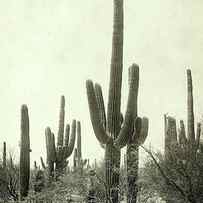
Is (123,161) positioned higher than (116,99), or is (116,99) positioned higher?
(116,99)

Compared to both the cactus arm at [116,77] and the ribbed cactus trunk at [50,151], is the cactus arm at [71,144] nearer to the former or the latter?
the ribbed cactus trunk at [50,151]

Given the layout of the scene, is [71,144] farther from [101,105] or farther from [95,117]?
[95,117]

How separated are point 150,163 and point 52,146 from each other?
10.7 metres

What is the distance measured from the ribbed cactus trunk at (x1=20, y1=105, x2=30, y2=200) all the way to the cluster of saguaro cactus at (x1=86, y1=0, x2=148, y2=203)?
5.88 meters

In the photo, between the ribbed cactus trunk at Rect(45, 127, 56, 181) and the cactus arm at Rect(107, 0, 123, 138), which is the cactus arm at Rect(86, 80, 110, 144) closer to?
the cactus arm at Rect(107, 0, 123, 138)

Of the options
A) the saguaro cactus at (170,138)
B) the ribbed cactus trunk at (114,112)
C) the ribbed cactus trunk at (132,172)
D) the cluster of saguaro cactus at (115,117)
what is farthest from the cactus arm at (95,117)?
the saguaro cactus at (170,138)

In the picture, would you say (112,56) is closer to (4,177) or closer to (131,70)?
(131,70)

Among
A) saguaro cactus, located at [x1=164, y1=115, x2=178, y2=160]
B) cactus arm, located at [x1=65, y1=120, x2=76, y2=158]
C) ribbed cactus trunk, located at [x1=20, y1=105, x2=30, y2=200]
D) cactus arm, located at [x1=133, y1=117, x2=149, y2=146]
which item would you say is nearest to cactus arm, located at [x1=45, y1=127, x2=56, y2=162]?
cactus arm, located at [x1=65, y1=120, x2=76, y2=158]

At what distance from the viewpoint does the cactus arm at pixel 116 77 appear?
15.0m

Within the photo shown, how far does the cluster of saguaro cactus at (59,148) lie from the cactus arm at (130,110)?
29.9ft

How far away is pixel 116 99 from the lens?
595 inches

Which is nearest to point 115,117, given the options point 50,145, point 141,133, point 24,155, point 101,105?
point 101,105

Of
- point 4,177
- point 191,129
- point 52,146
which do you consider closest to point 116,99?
point 191,129

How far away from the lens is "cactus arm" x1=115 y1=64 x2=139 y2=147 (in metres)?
14.7
